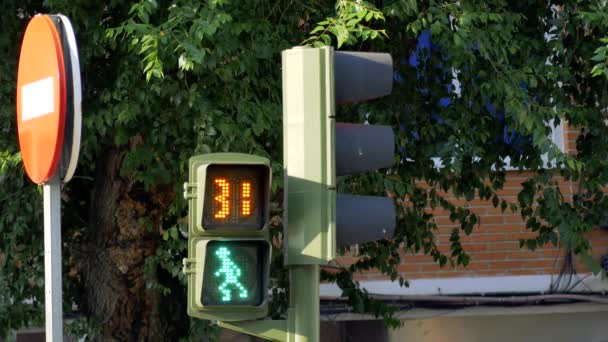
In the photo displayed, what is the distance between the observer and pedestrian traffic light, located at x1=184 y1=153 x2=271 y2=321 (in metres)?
4.44

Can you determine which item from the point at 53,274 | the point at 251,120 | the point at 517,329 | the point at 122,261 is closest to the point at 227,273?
the point at 53,274

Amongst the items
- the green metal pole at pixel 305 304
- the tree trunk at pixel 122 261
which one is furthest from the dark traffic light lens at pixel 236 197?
the tree trunk at pixel 122 261

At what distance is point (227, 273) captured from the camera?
4488 mm

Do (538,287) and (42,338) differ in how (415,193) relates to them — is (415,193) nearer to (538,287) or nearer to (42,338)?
(538,287)

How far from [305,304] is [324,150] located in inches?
23.2

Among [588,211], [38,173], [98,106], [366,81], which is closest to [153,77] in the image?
[98,106]

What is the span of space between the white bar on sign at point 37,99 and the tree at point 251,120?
1356 mm

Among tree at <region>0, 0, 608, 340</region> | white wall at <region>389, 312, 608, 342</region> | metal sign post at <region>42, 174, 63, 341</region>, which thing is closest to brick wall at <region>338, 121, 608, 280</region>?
white wall at <region>389, 312, 608, 342</region>

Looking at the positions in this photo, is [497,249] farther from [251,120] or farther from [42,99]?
[42,99]

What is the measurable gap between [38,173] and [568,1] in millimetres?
3904

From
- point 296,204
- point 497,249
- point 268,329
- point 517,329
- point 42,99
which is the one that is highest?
point 42,99

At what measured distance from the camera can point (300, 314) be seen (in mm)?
4641

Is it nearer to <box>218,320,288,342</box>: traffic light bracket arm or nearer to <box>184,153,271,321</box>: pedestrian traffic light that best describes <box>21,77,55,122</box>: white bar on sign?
<box>184,153,271,321</box>: pedestrian traffic light

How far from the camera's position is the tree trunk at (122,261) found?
7.36 meters
